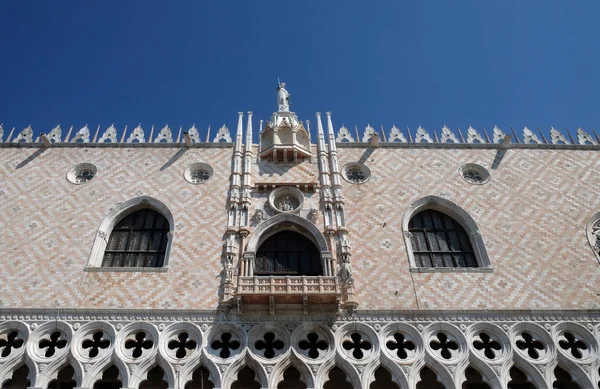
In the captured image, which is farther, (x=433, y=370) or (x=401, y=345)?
(x=401, y=345)

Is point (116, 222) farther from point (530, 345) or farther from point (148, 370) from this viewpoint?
point (530, 345)

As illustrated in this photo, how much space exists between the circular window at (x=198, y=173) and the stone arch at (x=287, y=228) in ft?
9.84

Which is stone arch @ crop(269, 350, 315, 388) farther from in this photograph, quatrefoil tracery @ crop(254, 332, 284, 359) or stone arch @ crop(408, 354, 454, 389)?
stone arch @ crop(408, 354, 454, 389)

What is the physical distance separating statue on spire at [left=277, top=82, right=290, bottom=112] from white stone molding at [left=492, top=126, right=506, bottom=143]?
7.76 metres

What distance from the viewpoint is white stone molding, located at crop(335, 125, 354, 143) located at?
16.5 m

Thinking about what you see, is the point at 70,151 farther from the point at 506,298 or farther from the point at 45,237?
the point at 506,298

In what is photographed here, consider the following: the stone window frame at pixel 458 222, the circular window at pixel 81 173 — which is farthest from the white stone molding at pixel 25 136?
the stone window frame at pixel 458 222

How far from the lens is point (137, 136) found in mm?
16453

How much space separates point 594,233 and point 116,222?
14370 millimetres

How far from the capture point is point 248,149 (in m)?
15.7

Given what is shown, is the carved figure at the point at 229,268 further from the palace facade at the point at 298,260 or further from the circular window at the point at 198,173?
the circular window at the point at 198,173

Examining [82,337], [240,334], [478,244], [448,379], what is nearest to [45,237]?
[82,337]

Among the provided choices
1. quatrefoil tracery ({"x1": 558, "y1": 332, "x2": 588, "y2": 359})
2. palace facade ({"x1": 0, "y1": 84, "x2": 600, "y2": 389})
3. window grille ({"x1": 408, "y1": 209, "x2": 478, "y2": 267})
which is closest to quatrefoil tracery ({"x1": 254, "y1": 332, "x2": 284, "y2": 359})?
palace facade ({"x1": 0, "y1": 84, "x2": 600, "y2": 389})

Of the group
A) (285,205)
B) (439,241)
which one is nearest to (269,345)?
(285,205)
